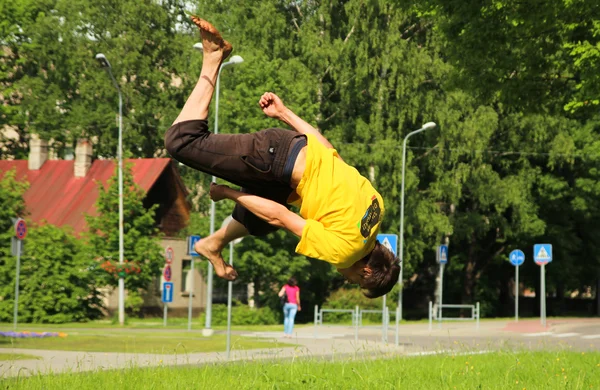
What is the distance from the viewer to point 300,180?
6.64 metres

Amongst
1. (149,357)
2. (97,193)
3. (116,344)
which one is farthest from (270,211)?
(97,193)

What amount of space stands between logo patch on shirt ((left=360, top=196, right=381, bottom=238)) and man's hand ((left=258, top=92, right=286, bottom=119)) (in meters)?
1.20

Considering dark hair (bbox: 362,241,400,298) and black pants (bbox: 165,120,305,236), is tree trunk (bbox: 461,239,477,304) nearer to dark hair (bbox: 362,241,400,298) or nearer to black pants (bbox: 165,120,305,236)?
dark hair (bbox: 362,241,400,298)

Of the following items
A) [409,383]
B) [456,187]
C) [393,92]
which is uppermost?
[393,92]

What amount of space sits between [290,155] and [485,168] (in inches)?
1687

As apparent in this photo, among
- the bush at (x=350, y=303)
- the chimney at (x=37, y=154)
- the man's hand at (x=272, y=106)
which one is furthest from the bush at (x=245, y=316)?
the man's hand at (x=272, y=106)

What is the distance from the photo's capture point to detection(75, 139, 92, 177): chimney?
168ft

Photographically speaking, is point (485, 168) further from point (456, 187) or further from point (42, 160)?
point (42, 160)

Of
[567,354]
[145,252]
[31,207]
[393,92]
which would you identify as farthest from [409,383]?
[31,207]

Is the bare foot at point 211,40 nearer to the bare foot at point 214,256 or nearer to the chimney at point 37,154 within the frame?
the bare foot at point 214,256

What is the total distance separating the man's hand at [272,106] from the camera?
761cm

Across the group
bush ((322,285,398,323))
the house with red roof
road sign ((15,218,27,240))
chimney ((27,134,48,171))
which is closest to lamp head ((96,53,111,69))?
road sign ((15,218,27,240))

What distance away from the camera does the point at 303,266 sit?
4184 centimetres

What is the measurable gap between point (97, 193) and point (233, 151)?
4430 centimetres
